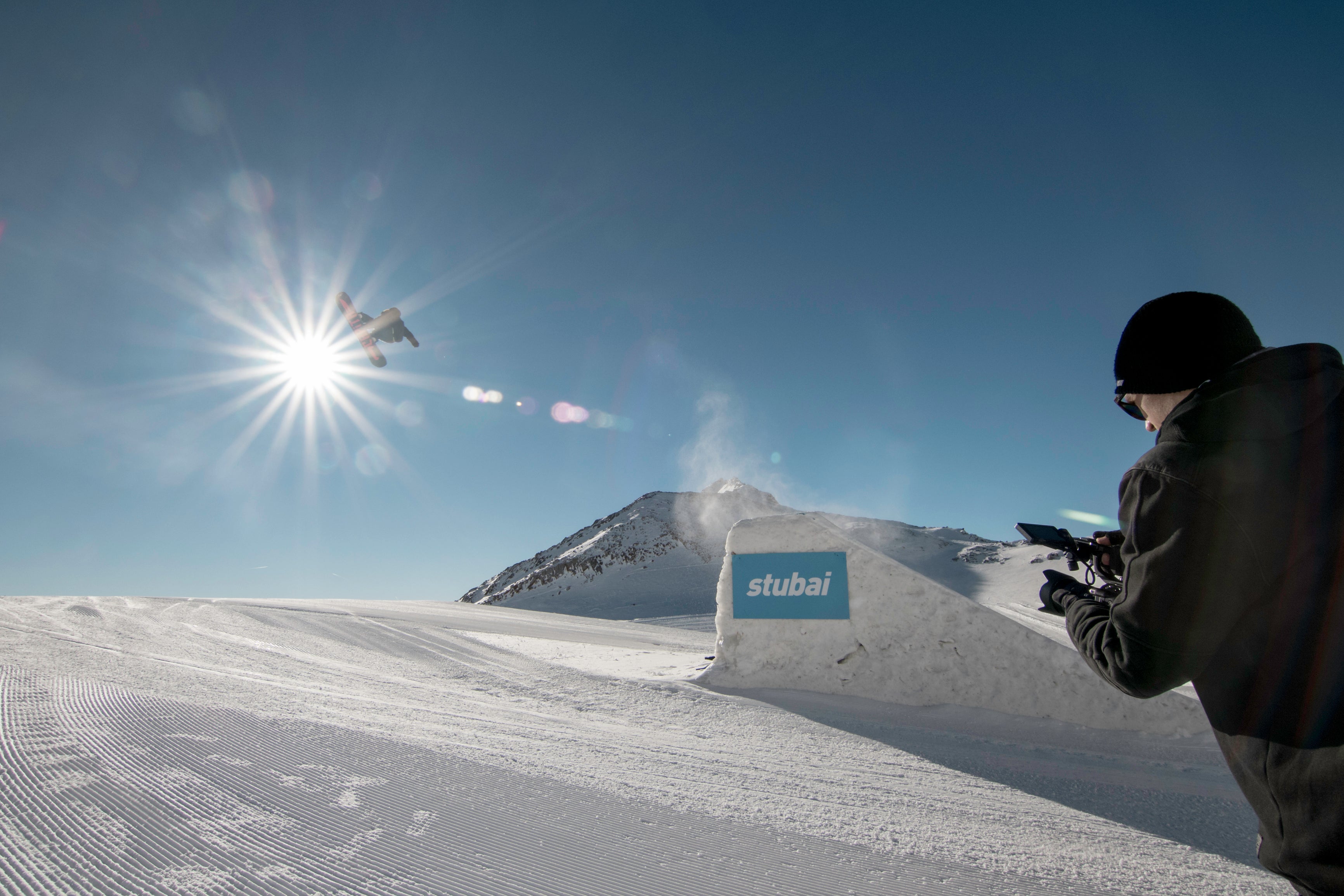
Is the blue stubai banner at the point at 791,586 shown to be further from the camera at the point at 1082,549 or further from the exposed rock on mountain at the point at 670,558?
the exposed rock on mountain at the point at 670,558

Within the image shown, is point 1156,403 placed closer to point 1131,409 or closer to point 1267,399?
point 1131,409

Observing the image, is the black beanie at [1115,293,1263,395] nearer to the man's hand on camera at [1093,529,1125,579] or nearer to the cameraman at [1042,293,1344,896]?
the cameraman at [1042,293,1344,896]

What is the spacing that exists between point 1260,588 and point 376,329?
50.7ft

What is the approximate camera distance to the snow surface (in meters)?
1.86

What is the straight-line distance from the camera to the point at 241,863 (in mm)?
1754

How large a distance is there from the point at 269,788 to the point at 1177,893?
3.54 metres

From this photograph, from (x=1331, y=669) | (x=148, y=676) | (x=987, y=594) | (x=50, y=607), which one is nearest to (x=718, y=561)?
(x=987, y=594)

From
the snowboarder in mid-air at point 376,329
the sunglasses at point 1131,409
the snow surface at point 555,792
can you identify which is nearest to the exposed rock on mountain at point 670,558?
the snowboarder in mid-air at point 376,329

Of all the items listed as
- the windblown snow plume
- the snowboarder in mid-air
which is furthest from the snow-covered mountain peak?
the snowboarder in mid-air

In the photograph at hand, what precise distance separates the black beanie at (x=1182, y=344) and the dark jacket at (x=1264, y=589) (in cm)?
16

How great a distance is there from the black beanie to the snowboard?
14705mm

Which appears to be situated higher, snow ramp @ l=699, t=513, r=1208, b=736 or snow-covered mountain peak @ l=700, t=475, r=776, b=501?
snow-covered mountain peak @ l=700, t=475, r=776, b=501

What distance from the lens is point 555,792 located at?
2611mm

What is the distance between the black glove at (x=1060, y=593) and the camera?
1.89 meters
